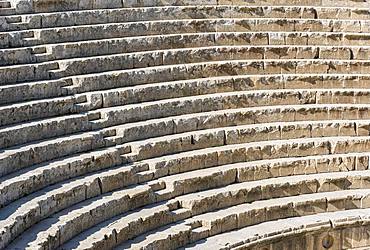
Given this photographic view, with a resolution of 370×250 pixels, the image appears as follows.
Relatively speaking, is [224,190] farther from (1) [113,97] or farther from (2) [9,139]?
(2) [9,139]

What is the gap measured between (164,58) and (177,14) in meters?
1.29

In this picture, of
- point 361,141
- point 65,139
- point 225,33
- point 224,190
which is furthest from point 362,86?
point 65,139

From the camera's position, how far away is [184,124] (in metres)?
Result: 13.1

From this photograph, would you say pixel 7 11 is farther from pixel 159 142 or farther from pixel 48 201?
pixel 48 201

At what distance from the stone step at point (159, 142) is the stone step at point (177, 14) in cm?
238

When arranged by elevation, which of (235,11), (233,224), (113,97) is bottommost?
(233,224)

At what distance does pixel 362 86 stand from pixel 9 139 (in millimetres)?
7499

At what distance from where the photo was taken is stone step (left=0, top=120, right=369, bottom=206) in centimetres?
1007

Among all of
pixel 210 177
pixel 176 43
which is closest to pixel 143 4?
pixel 176 43

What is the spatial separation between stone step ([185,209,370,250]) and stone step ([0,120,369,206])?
1.72 m

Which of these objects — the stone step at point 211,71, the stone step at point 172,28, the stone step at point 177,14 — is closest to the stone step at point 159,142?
the stone step at point 211,71

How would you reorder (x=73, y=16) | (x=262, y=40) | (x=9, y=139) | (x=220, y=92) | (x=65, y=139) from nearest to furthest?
1. (x=9, y=139)
2. (x=65, y=139)
3. (x=73, y=16)
4. (x=220, y=92)
5. (x=262, y=40)

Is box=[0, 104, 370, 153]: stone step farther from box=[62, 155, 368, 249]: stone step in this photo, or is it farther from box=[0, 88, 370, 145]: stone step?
box=[62, 155, 368, 249]: stone step

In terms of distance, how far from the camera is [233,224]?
12.0m
